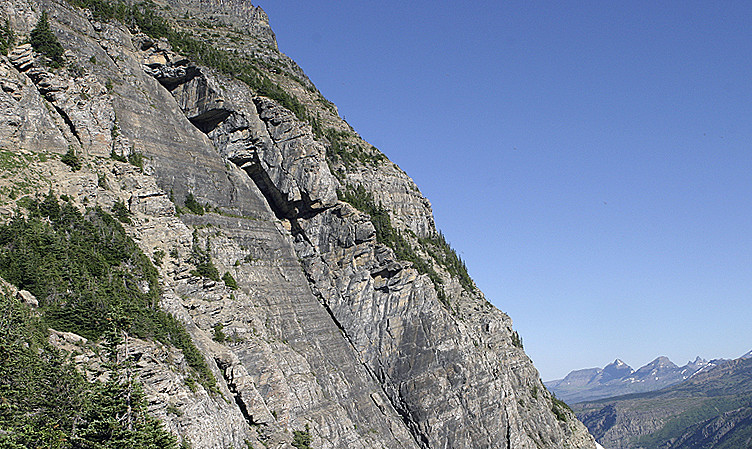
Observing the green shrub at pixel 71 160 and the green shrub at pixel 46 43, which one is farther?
the green shrub at pixel 46 43

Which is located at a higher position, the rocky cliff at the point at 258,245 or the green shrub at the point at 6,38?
the green shrub at the point at 6,38

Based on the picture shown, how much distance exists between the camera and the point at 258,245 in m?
58.9

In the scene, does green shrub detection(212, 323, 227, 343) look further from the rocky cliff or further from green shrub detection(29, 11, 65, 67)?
green shrub detection(29, 11, 65, 67)

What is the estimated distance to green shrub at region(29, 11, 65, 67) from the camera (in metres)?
49.3

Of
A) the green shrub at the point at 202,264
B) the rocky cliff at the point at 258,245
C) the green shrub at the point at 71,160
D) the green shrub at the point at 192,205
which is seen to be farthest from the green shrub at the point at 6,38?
the green shrub at the point at 202,264

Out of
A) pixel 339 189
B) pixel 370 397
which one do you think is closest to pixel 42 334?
pixel 370 397

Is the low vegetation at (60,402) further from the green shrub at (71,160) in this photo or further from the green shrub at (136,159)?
the green shrub at (136,159)

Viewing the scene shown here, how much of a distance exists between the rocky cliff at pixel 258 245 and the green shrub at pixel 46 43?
2.41 ft

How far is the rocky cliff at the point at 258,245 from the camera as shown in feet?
143

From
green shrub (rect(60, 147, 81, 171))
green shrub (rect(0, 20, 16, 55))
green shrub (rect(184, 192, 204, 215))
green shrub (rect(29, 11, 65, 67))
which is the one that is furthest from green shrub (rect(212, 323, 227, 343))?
green shrub (rect(0, 20, 16, 55))

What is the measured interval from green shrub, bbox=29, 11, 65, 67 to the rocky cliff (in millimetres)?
733

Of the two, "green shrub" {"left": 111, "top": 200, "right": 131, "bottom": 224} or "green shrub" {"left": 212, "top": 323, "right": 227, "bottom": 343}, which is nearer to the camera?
"green shrub" {"left": 111, "top": 200, "right": 131, "bottom": 224}

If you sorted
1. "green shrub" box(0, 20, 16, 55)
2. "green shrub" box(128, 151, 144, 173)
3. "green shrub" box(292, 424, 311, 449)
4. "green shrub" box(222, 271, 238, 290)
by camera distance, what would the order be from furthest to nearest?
"green shrub" box(222, 271, 238, 290) → "green shrub" box(128, 151, 144, 173) → "green shrub" box(0, 20, 16, 55) → "green shrub" box(292, 424, 311, 449)

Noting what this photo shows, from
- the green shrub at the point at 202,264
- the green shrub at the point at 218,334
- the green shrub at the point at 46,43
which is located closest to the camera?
the green shrub at the point at 218,334
